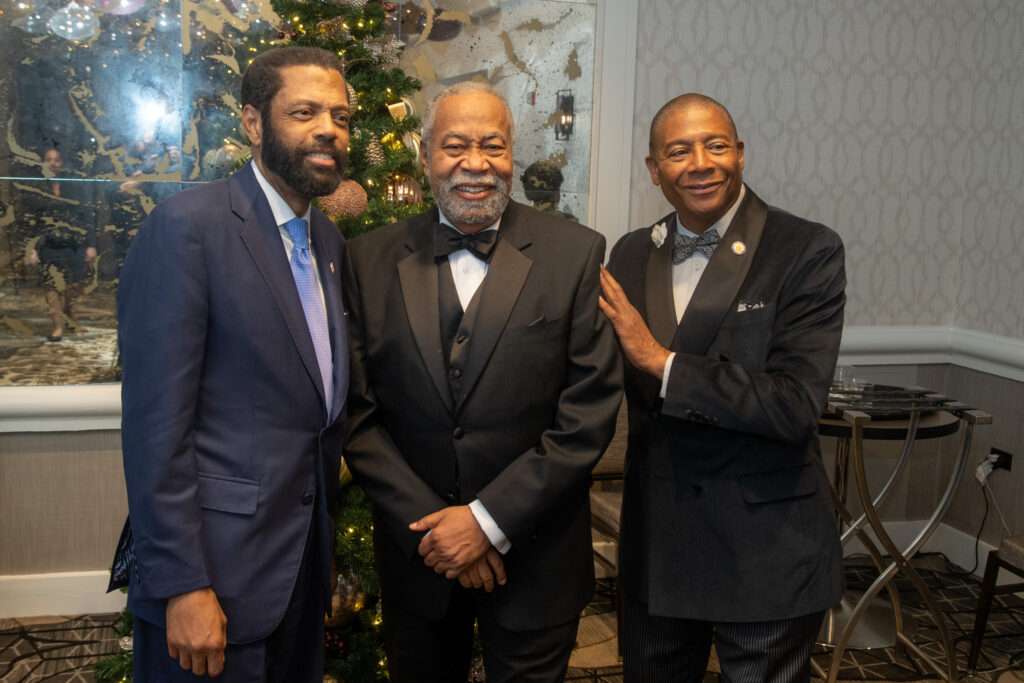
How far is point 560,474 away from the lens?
2.04 metres

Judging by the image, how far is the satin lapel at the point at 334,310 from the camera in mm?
2002

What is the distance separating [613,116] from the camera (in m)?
4.16

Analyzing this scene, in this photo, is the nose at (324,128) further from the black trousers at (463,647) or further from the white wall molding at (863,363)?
the white wall molding at (863,363)

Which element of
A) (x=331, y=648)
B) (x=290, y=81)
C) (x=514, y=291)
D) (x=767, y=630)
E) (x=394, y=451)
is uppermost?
(x=290, y=81)

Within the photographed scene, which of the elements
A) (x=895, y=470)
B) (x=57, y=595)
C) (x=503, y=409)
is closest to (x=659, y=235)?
(x=503, y=409)

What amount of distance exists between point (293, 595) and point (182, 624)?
253 millimetres

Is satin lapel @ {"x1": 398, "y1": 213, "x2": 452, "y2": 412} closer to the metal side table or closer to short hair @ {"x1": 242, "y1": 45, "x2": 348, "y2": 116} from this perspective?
short hair @ {"x1": 242, "y1": 45, "x2": 348, "y2": 116}

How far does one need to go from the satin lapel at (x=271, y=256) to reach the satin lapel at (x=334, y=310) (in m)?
0.06

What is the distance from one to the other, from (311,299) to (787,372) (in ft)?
3.37

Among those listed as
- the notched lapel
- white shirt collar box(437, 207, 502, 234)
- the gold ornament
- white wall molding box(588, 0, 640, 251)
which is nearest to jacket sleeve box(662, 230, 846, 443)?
the notched lapel

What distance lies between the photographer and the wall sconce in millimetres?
4160

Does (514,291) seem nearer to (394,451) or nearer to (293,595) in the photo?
(394,451)

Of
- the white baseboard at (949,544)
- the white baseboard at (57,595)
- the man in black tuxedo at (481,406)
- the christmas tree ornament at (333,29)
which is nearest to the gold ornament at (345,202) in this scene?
the christmas tree ornament at (333,29)

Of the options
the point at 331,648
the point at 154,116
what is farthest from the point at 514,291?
the point at 154,116
